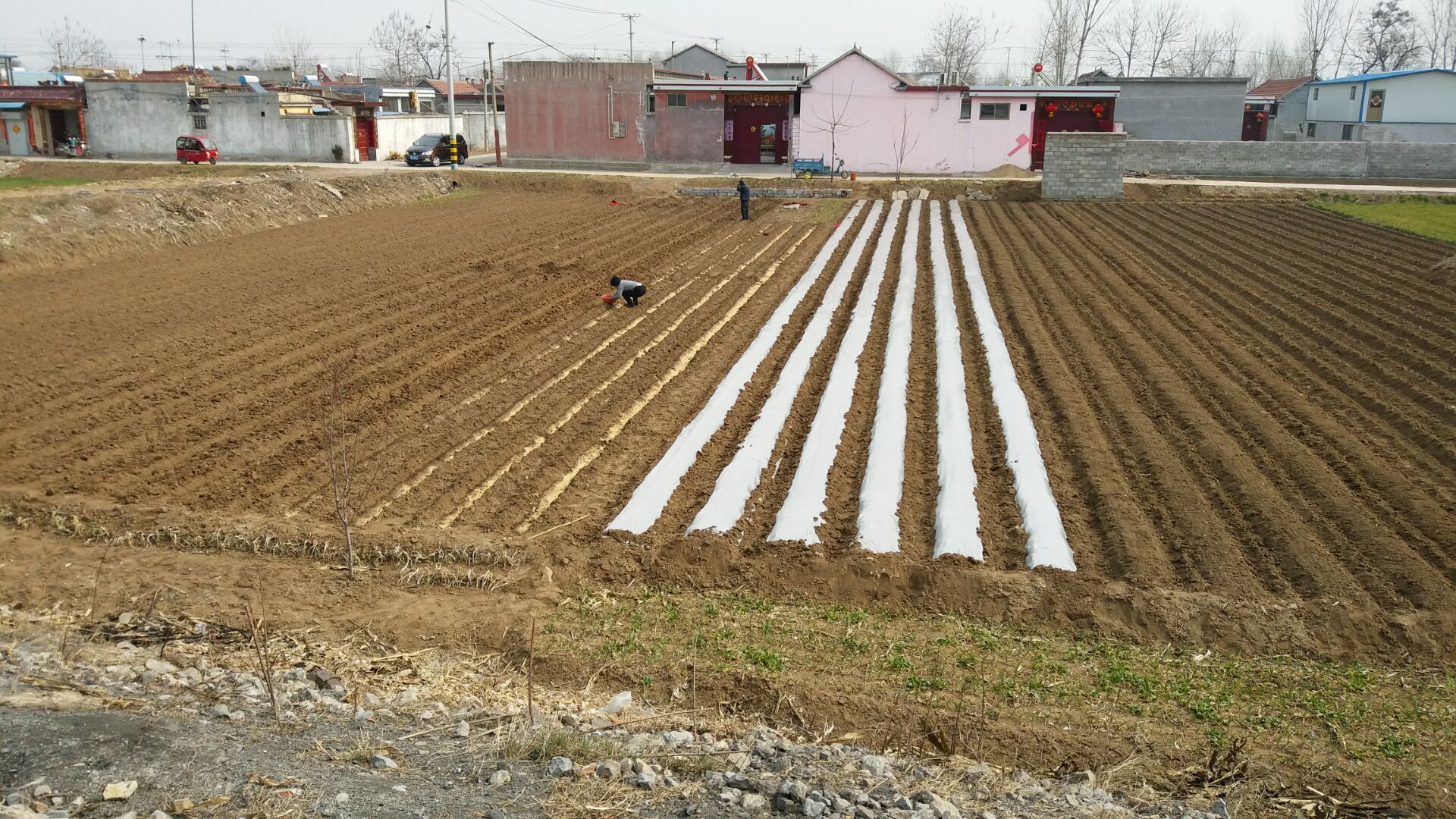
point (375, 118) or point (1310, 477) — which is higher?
point (375, 118)

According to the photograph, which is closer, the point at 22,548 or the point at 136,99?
the point at 22,548

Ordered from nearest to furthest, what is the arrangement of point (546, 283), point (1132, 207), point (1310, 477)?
point (1310, 477) → point (546, 283) → point (1132, 207)

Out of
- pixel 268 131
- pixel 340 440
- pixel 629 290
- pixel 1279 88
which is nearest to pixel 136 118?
pixel 268 131

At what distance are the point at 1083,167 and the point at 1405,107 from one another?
26552 millimetres

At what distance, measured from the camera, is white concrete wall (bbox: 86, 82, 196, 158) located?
1848 inches

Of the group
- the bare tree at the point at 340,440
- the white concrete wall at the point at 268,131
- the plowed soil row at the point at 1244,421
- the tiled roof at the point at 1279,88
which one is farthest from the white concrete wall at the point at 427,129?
the tiled roof at the point at 1279,88

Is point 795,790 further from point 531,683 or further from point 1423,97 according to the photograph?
point 1423,97

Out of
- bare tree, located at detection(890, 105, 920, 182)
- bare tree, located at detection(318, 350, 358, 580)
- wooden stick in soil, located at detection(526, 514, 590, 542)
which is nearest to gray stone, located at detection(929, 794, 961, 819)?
wooden stick in soil, located at detection(526, 514, 590, 542)

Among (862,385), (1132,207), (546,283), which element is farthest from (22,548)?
(1132,207)

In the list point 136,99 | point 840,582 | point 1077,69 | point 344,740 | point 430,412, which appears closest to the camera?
point 344,740

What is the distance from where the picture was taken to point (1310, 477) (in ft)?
34.5

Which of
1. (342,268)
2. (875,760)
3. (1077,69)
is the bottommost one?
(875,760)

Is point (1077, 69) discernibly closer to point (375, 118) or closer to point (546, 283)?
point (375, 118)

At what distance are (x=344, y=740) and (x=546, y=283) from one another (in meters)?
14.6
